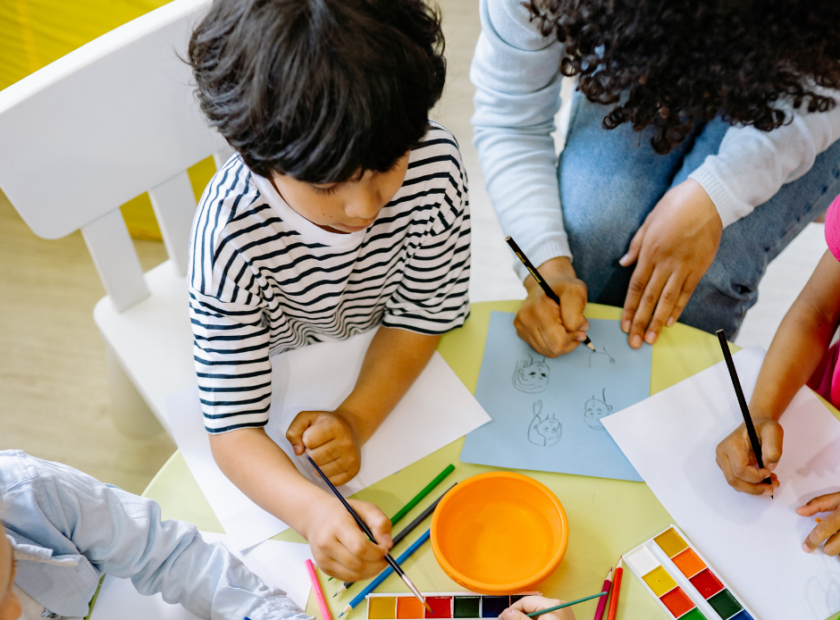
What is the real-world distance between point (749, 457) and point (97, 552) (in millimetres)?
584

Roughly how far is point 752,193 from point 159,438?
108cm

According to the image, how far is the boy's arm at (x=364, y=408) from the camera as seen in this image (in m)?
0.65

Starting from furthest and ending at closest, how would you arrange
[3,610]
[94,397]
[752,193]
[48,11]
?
[94,397] < [48,11] < [752,193] < [3,610]

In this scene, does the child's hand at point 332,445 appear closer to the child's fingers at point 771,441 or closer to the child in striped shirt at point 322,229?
the child in striped shirt at point 322,229

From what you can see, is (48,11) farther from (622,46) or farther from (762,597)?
(762,597)

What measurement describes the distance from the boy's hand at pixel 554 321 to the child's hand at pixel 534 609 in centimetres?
26

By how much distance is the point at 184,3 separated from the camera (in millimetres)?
735

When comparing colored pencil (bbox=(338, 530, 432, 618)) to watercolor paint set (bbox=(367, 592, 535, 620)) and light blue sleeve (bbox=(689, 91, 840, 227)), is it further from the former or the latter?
light blue sleeve (bbox=(689, 91, 840, 227))

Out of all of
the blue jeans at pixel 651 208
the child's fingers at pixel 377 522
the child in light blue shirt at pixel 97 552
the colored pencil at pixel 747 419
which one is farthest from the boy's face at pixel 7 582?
the blue jeans at pixel 651 208

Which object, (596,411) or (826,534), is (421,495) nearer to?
(596,411)

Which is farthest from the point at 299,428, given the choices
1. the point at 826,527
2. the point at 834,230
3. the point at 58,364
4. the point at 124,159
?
the point at 58,364

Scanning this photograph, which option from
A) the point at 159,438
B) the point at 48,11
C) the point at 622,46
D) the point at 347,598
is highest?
the point at 622,46

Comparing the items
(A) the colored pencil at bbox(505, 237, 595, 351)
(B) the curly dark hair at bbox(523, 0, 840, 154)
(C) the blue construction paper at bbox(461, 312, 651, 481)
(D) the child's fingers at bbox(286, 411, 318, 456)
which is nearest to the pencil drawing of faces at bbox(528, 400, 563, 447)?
(C) the blue construction paper at bbox(461, 312, 651, 481)

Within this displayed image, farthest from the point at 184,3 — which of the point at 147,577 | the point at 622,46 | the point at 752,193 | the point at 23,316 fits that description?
the point at 23,316
